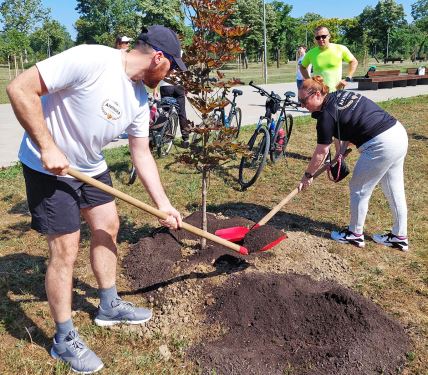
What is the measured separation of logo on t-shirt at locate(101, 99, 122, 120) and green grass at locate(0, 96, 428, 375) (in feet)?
5.14

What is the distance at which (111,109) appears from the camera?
258 cm

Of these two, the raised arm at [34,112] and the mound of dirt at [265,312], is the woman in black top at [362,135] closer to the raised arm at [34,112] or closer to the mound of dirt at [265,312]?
the mound of dirt at [265,312]

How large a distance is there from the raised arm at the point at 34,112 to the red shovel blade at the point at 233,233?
6.71ft

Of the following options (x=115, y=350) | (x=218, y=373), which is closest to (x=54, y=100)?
(x=115, y=350)

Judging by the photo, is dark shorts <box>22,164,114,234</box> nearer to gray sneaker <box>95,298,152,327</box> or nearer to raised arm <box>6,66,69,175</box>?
raised arm <box>6,66,69,175</box>

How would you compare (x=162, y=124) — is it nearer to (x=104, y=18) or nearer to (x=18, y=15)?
(x=18, y=15)

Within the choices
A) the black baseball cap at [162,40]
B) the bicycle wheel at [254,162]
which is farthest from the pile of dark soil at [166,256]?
the bicycle wheel at [254,162]

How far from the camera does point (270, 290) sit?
3.38 m

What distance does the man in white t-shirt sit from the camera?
2.31 metres

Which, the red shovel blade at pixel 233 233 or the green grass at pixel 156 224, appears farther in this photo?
the red shovel blade at pixel 233 233

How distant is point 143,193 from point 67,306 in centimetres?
349

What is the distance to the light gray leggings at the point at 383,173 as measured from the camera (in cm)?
414

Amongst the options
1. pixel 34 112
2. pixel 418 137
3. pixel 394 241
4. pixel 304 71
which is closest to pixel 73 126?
pixel 34 112

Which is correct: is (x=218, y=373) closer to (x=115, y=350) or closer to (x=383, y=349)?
(x=115, y=350)
